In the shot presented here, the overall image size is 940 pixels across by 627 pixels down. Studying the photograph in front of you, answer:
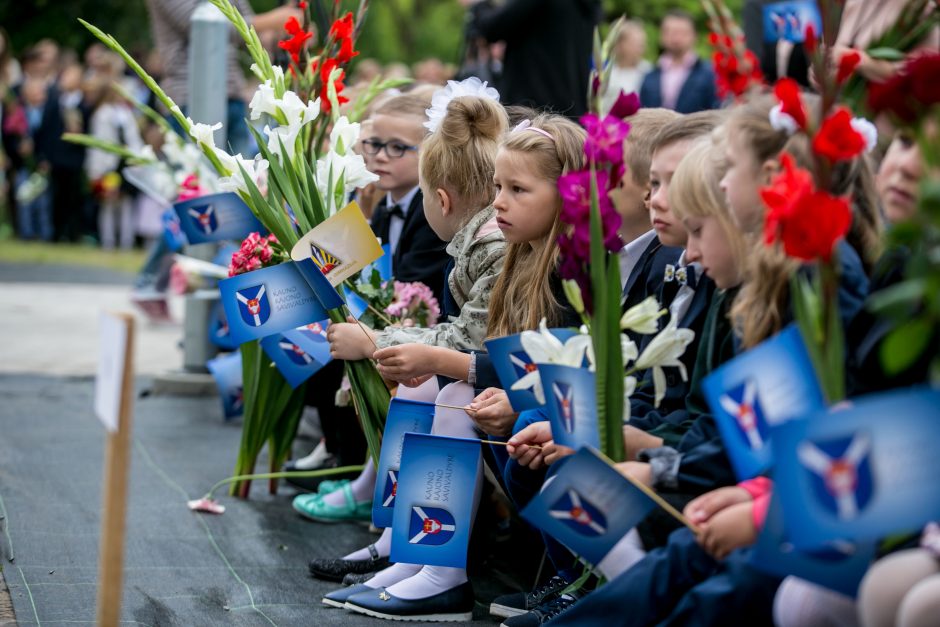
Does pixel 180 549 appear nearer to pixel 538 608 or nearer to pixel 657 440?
pixel 538 608

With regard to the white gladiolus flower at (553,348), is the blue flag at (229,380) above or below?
below

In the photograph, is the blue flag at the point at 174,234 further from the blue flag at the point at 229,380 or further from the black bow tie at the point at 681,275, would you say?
the black bow tie at the point at 681,275

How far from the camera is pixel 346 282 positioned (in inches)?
138

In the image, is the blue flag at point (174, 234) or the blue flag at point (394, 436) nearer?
the blue flag at point (394, 436)

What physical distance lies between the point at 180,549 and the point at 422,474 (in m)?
0.92

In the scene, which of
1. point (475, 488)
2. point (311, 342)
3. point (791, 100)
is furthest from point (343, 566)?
point (791, 100)

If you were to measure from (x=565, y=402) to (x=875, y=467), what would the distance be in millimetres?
843

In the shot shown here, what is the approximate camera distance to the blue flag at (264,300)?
329cm

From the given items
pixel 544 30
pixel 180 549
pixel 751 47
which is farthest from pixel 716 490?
pixel 544 30

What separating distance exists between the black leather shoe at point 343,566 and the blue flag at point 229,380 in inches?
57.1

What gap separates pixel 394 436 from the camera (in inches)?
126

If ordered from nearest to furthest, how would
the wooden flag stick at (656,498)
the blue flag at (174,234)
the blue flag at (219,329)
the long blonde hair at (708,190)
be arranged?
the wooden flag stick at (656,498)
the long blonde hair at (708,190)
the blue flag at (219,329)
the blue flag at (174,234)

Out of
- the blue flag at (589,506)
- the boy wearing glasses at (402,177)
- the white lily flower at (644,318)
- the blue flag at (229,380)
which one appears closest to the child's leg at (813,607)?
the blue flag at (589,506)

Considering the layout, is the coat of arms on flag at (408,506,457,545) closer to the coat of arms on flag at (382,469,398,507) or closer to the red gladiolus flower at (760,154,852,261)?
the coat of arms on flag at (382,469,398,507)
